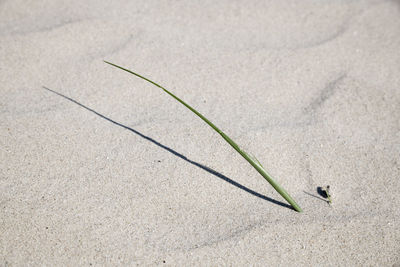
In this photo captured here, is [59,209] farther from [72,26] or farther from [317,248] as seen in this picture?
[72,26]

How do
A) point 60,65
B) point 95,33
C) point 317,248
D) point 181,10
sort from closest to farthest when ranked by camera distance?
point 317,248 < point 60,65 < point 95,33 < point 181,10

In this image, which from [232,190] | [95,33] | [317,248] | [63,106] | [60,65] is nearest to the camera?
[317,248]

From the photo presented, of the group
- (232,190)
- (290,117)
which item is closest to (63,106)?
(232,190)

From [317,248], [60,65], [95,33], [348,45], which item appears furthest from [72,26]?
[317,248]

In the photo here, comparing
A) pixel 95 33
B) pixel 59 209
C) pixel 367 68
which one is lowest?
pixel 59 209

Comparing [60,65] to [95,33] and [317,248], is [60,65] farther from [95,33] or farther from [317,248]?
[317,248]

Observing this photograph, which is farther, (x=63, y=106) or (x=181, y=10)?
(x=181, y=10)

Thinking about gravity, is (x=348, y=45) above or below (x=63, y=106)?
above
